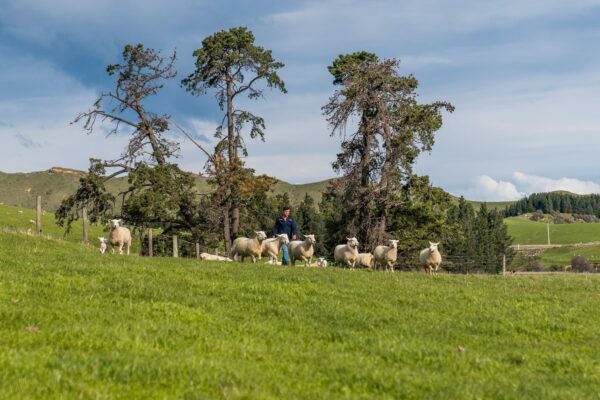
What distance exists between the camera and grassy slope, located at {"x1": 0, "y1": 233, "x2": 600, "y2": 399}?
284 inches

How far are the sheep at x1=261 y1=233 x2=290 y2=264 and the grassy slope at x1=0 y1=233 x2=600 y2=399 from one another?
6.93m

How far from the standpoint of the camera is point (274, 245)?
2558 cm

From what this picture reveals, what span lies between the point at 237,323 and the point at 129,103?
117 feet

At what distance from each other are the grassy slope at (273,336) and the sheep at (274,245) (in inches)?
273

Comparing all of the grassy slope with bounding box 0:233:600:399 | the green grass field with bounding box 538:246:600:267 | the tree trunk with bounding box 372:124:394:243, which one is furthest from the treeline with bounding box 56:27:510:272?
the green grass field with bounding box 538:246:600:267

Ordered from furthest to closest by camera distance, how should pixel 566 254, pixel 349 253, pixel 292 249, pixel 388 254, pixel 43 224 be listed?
pixel 566 254
pixel 43 224
pixel 349 253
pixel 388 254
pixel 292 249

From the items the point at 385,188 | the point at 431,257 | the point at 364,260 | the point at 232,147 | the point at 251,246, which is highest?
the point at 232,147

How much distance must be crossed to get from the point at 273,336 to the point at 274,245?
15.1 m

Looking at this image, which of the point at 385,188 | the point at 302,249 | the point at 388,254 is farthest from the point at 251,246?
the point at 385,188

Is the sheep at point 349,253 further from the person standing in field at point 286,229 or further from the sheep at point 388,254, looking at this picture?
the person standing in field at point 286,229

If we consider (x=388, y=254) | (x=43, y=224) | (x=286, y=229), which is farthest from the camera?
(x=43, y=224)

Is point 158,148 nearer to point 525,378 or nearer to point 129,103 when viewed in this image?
point 129,103

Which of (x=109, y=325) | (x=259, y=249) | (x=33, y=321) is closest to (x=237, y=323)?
(x=109, y=325)

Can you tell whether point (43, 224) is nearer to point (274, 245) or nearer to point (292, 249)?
point (292, 249)
